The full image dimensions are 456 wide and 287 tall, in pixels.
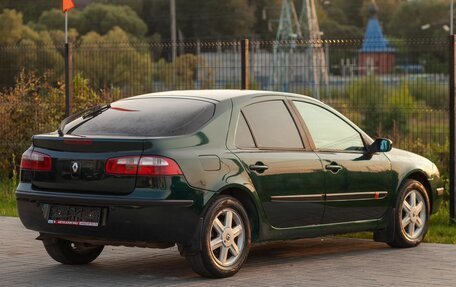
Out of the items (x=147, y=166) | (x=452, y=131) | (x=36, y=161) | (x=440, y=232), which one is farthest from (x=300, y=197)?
(x=452, y=131)

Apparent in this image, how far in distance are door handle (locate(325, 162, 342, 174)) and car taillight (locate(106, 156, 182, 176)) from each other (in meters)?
1.78

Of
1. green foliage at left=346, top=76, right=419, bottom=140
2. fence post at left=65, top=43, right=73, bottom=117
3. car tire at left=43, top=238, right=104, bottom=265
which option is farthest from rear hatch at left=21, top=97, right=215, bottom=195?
green foliage at left=346, top=76, right=419, bottom=140

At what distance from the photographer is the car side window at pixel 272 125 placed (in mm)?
9844

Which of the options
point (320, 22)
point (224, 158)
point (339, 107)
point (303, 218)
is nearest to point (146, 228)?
point (224, 158)

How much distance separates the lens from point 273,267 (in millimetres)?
9859

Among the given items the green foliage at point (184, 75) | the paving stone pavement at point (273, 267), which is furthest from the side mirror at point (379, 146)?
the green foliage at point (184, 75)

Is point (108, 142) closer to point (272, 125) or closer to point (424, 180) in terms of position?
point (272, 125)

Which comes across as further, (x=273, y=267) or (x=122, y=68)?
(x=122, y=68)

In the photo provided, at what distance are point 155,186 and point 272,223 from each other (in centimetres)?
127

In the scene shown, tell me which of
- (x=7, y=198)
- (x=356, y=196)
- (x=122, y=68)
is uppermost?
(x=122, y=68)

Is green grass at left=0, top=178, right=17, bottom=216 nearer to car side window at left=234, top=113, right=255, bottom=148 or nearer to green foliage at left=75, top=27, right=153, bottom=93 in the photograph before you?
green foliage at left=75, top=27, right=153, bottom=93

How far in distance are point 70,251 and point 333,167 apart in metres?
2.34

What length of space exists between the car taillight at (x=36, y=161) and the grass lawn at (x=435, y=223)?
12.7ft

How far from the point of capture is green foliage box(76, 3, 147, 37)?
9456 centimetres
